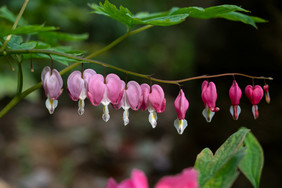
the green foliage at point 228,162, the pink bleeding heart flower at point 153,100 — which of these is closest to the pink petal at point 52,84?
the pink bleeding heart flower at point 153,100

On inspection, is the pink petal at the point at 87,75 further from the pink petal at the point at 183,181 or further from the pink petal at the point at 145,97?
the pink petal at the point at 183,181

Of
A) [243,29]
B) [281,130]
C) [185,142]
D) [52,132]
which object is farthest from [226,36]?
[52,132]

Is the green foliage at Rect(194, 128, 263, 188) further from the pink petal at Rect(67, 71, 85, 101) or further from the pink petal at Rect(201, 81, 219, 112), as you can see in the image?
the pink petal at Rect(67, 71, 85, 101)

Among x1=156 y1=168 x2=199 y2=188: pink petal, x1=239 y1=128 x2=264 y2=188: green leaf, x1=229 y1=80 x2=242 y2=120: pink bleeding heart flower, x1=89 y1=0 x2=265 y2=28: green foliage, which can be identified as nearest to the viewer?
x1=156 y1=168 x2=199 y2=188: pink petal

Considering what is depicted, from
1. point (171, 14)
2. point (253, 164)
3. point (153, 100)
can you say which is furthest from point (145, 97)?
point (253, 164)

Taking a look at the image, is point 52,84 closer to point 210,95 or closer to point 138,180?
point 210,95

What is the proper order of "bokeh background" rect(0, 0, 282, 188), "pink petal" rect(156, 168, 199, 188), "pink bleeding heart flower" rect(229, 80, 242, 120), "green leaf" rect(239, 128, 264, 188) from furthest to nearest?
1. "bokeh background" rect(0, 0, 282, 188)
2. "pink bleeding heart flower" rect(229, 80, 242, 120)
3. "green leaf" rect(239, 128, 264, 188)
4. "pink petal" rect(156, 168, 199, 188)

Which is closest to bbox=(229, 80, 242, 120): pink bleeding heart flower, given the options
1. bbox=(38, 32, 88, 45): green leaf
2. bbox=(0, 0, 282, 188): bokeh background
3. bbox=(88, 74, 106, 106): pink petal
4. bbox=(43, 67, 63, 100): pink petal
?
bbox=(0, 0, 282, 188): bokeh background
